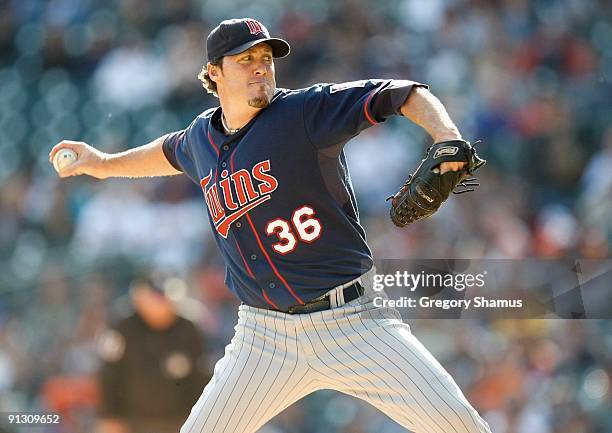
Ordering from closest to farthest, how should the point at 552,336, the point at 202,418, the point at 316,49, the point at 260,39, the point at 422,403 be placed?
the point at 422,403 < the point at 202,418 < the point at 260,39 < the point at 552,336 < the point at 316,49

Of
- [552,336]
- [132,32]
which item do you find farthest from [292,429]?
[132,32]

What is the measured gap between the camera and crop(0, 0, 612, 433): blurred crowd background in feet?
15.3

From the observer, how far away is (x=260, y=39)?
298 centimetres

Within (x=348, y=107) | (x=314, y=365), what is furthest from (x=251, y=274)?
(x=348, y=107)

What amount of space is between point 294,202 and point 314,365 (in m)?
0.53

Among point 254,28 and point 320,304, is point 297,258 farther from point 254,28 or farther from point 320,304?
point 254,28

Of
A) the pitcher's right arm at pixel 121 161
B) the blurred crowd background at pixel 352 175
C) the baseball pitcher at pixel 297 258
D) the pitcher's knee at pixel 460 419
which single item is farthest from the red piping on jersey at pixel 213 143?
the blurred crowd background at pixel 352 175

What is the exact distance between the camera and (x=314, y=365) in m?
2.79

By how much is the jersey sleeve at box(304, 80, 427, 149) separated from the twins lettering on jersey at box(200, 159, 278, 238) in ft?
0.68

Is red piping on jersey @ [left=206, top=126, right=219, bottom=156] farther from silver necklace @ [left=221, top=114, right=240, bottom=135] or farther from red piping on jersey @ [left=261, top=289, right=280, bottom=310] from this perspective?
red piping on jersey @ [left=261, top=289, right=280, bottom=310]

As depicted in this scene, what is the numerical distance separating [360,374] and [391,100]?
0.85 m

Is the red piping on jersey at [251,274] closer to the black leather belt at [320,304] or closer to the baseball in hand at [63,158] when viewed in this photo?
the black leather belt at [320,304]

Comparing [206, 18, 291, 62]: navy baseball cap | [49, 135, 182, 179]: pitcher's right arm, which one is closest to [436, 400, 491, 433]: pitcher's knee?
[206, 18, 291, 62]: navy baseball cap

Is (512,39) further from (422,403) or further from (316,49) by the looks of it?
(422,403)
